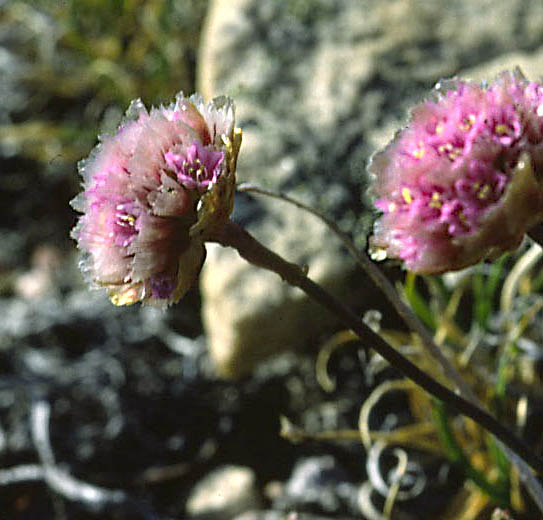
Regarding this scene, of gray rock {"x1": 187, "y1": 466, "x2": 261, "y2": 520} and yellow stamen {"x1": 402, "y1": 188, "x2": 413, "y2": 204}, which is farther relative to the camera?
gray rock {"x1": 187, "y1": 466, "x2": 261, "y2": 520}

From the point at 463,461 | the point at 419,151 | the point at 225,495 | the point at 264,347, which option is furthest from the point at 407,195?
the point at 225,495

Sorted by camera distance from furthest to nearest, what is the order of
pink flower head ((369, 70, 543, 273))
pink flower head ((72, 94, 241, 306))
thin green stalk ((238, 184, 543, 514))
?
thin green stalk ((238, 184, 543, 514))
pink flower head ((72, 94, 241, 306))
pink flower head ((369, 70, 543, 273))

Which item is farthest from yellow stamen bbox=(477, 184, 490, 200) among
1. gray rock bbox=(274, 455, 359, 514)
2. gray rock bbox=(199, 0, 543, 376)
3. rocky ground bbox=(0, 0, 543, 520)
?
gray rock bbox=(274, 455, 359, 514)

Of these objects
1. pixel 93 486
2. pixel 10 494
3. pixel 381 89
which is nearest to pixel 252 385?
pixel 93 486

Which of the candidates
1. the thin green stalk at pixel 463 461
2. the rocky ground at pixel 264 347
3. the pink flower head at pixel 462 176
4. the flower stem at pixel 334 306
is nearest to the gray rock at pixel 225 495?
the rocky ground at pixel 264 347

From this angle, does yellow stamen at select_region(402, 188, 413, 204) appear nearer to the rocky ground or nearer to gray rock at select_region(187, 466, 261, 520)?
the rocky ground

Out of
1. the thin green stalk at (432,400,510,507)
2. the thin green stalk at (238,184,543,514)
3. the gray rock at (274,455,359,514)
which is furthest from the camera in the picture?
the gray rock at (274,455,359,514)

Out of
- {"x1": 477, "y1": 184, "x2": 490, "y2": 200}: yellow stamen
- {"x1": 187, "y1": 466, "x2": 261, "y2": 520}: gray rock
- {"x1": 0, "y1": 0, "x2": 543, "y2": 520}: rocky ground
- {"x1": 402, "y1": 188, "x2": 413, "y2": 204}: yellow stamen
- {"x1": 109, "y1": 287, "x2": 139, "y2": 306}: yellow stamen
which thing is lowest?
{"x1": 477, "y1": 184, "x2": 490, "y2": 200}: yellow stamen

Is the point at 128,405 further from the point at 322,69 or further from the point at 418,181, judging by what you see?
the point at 418,181

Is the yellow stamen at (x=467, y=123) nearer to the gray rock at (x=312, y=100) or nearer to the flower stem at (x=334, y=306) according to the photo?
the flower stem at (x=334, y=306)
